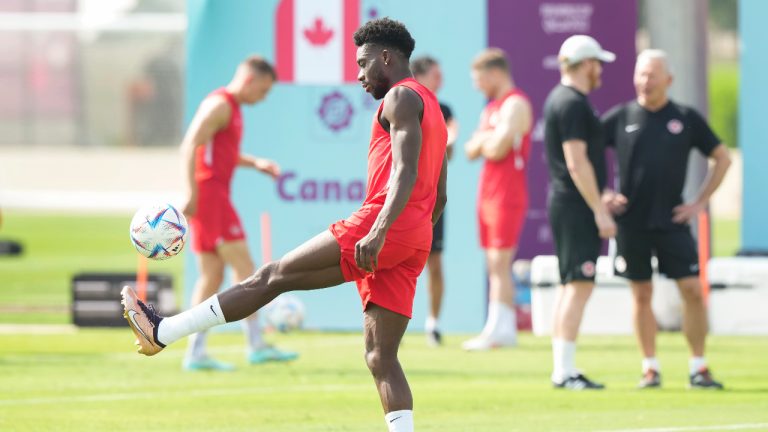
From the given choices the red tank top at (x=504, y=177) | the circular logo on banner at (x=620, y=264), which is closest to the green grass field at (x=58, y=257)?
the red tank top at (x=504, y=177)

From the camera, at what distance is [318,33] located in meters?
15.9

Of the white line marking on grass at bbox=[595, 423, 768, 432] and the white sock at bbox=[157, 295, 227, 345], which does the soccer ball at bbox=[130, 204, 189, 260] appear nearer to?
the white sock at bbox=[157, 295, 227, 345]

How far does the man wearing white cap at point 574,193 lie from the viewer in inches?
444

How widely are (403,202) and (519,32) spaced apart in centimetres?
890

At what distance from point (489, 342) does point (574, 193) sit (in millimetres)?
3311

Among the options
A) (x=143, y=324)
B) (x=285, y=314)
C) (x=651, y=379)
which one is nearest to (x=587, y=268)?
(x=651, y=379)

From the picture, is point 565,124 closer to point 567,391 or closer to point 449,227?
point 567,391

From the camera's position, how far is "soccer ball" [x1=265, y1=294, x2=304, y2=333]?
15.8 m

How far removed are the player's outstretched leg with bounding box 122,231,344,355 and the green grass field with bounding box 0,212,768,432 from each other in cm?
166

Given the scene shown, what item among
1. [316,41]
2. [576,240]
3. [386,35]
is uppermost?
[316,41]

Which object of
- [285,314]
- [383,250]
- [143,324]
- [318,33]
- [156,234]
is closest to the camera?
[383,250]

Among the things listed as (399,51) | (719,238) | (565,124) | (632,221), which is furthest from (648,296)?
(719,238)

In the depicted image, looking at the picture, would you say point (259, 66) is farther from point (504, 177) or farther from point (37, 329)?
point (37, 329)

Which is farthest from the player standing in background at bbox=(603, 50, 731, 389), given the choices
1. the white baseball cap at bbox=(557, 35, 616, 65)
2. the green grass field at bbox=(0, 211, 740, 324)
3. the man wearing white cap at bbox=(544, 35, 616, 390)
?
the green grass field at bbox=(0, 211, 740, 324)
